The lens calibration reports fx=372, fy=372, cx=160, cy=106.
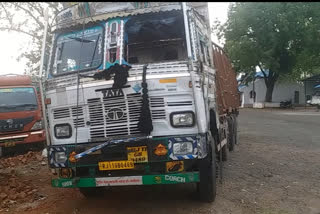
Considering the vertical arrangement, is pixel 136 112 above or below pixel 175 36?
below

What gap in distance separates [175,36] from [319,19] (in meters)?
30.7

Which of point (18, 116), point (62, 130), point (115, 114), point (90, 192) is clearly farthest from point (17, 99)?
point (115, 114)

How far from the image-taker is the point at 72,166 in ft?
16.1

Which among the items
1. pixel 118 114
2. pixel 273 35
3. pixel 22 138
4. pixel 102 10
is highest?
pixel 273 35

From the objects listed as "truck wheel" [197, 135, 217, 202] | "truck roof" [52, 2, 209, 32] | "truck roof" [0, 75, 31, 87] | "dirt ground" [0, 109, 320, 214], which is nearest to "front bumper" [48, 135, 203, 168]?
"truck wheel" [197, 135, 217, 202]

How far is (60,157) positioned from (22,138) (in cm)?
595

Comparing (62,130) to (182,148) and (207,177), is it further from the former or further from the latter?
(207,177)

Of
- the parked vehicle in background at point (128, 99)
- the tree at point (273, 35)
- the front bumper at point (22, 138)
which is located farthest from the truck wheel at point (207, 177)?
the tree at point (273, 35)

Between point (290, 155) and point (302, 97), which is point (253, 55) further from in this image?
point (290, 155)

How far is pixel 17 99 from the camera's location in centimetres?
1062

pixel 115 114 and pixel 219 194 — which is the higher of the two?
pixel 115 114

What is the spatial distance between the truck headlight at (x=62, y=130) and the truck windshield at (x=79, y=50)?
0.81 metres

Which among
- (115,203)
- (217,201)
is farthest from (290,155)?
(115,203)

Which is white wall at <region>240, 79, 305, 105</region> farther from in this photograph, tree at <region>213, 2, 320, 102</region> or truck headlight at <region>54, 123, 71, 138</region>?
truck headlight at <region>54, 123, 71, 138</region>
